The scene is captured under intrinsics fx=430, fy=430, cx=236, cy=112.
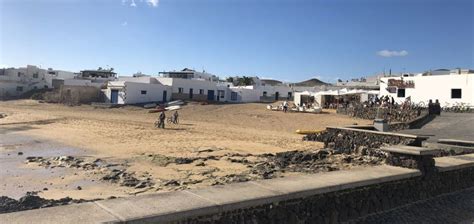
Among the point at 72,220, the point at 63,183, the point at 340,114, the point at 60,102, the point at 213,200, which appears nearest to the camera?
the point at 72,220

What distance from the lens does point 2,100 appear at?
205 ft

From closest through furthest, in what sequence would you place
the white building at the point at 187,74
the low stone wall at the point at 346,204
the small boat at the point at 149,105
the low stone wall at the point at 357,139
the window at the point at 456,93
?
the low stone wall at the point at 346,204 → the low stone wall at the point at 357,139 → the window at the point at 456,93 → the small boat at the point at 149,105 → the white building at the point at 187,74

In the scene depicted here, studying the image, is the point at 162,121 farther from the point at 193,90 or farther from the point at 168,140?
the point at 193,90

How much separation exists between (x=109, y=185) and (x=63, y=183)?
60.2 inches

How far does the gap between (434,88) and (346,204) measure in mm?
37447

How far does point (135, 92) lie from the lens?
54656 millimetres

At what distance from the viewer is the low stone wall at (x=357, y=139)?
13289mm

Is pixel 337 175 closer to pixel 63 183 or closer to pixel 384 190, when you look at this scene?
pixel 384 190

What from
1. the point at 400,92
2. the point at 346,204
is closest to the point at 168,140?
the point at 346,204

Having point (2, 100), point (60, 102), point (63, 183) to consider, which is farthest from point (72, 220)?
point (2, 100)

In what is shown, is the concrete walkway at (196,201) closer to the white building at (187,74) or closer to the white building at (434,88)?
the white building at (434,88)

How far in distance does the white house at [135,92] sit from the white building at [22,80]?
19.3 meters

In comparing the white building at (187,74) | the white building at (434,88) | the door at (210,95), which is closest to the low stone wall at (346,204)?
the white building at (434,88)

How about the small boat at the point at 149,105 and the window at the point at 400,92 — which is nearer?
the window at the point at 400,92
